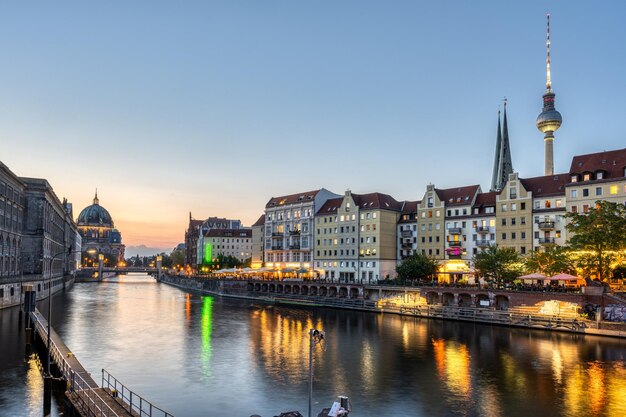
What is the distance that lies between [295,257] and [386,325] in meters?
65.5

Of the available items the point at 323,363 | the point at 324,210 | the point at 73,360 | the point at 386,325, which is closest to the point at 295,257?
the point at 324,210

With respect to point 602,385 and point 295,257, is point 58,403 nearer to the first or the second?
point 602,385

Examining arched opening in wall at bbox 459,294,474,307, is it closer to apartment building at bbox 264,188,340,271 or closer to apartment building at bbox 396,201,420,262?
apartment building at bbox 396,201,420,262

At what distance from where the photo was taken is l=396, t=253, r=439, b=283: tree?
9612 centimetres

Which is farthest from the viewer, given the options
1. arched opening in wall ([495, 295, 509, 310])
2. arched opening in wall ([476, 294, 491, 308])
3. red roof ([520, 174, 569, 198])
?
red roof ([520, 174, 569, 198])

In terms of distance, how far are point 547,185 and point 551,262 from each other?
24.5 metres

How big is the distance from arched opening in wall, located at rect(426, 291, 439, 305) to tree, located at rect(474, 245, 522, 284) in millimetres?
9628

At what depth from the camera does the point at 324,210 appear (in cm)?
13088

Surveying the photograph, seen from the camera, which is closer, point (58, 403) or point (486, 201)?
point (58, 403)

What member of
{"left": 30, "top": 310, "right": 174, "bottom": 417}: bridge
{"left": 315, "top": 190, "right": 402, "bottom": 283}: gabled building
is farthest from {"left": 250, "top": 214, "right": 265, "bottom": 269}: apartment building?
{"left": 30, "top": 310, "right": 174, "bottom": 417}: bridge

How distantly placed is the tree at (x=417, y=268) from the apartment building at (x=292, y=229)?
33667mm

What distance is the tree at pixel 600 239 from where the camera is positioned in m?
65.8

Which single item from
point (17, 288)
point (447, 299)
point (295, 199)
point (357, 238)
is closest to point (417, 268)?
point (447, 299)

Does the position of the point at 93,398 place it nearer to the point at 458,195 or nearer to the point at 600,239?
the point at 600,239
